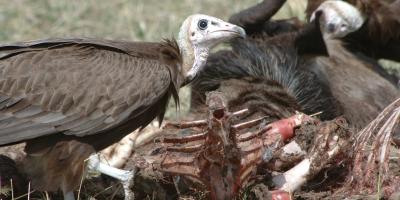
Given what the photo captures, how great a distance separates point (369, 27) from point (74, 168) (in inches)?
108

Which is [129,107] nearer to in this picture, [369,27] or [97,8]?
[369,27]

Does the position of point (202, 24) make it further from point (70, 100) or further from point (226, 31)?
point (70, 100)

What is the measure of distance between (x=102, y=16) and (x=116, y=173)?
4885 millimetres

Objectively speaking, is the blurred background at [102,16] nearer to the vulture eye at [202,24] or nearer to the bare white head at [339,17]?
the bare white head at [339,17]

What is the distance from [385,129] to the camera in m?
4.95

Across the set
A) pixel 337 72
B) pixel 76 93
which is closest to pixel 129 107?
pixel 76 93

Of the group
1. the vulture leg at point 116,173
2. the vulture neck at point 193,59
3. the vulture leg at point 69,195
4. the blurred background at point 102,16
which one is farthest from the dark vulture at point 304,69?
the blurred background at point 102,16

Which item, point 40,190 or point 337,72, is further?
point 337,72

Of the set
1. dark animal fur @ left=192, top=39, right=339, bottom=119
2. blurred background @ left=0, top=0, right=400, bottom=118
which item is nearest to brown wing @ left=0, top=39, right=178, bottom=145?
dark animal fur @ left=192, top=39, right=339, bottom=119

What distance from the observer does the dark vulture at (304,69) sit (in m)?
5.95

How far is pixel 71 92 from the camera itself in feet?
15.9

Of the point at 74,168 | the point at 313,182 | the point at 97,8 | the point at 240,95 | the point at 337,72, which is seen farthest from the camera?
the point at 97,8

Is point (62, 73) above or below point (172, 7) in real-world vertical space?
above

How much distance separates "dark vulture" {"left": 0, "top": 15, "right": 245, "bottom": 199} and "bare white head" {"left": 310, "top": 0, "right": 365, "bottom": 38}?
186 centimetres
